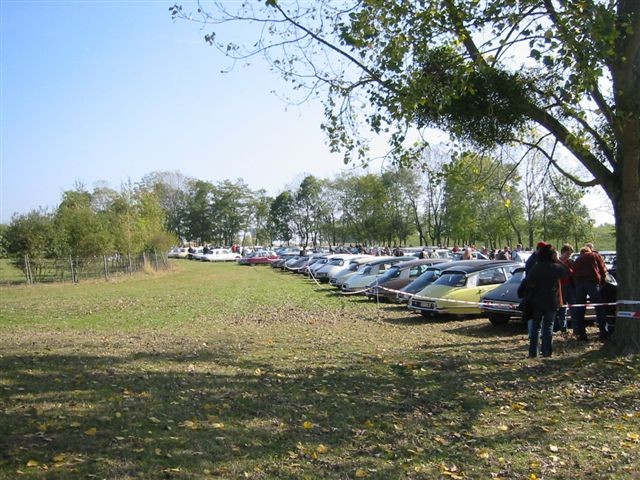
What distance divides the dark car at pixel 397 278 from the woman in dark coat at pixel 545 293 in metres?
11.3

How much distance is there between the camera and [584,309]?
1116cm

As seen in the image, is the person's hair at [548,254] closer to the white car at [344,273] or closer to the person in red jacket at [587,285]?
the person in red jacket at [587,285]

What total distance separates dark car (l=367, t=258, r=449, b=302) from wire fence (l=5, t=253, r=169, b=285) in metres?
23.4

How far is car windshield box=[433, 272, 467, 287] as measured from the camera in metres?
16.0

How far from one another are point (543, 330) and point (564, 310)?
2688mm

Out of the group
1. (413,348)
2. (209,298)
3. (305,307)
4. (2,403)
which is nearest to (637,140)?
(413,348)

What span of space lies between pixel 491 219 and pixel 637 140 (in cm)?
6106

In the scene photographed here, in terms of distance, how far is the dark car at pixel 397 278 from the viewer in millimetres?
21453

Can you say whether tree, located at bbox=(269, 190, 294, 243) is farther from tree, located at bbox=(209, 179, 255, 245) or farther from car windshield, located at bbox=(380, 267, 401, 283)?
car windshield, located at bbox=(380, 267, 401, 283)

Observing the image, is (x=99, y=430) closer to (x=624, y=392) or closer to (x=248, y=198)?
(x=624, y=392)

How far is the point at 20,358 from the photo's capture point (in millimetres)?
9062

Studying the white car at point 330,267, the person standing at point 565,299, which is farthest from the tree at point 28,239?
the person standing at point 565,299

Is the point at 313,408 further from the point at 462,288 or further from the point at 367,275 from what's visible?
the point at 367,275

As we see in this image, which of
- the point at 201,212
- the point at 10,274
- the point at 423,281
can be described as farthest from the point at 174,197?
the point at 423,281
